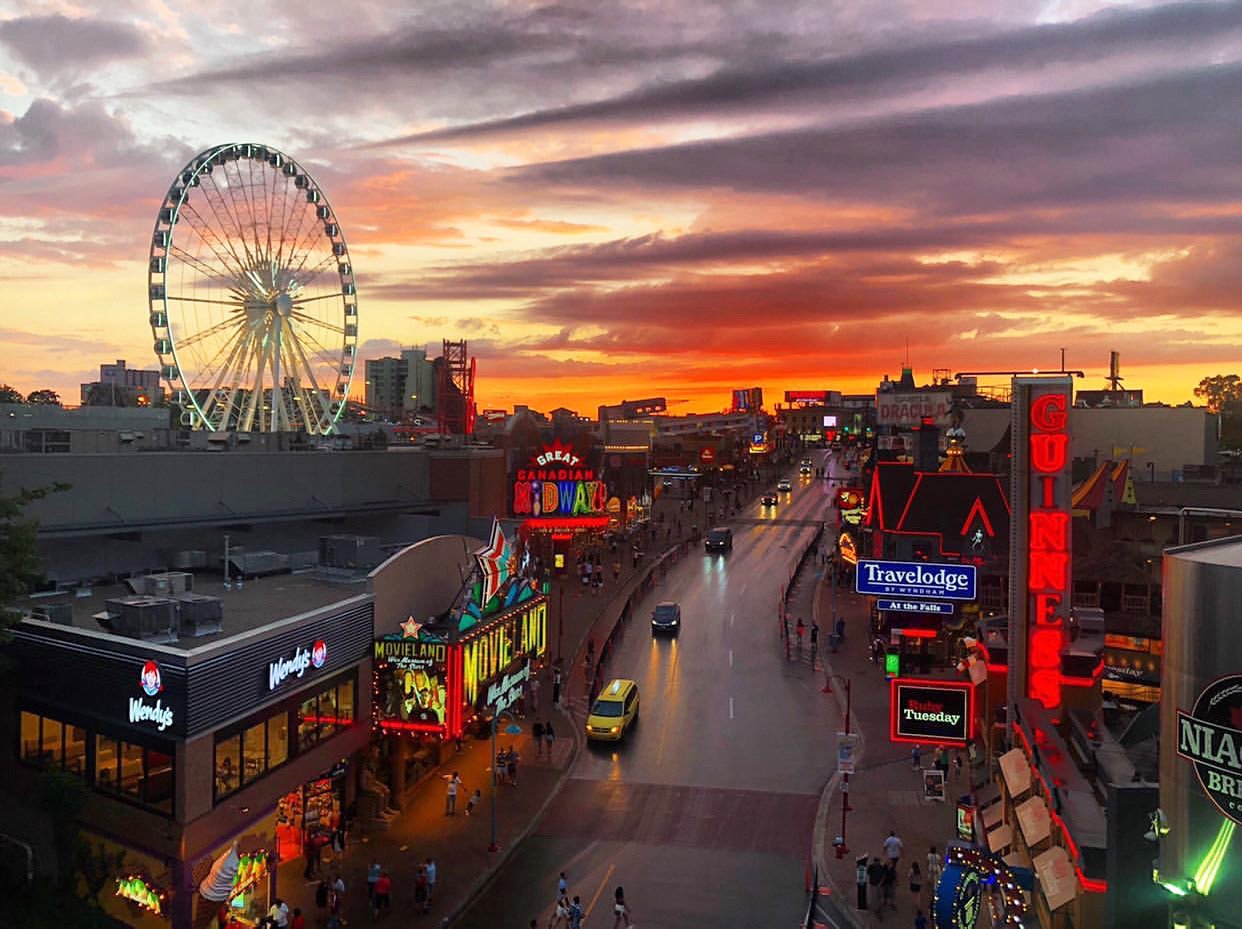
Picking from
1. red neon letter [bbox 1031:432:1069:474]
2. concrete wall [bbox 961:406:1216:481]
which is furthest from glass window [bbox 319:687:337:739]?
concrete wall [bbox 961:406:1216:481]

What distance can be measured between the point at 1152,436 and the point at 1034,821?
51079 millimetres

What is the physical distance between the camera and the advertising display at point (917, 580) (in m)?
37.2

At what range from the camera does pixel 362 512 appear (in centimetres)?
4850

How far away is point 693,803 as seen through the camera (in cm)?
2947

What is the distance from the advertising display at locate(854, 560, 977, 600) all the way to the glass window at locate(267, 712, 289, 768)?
21.6 m

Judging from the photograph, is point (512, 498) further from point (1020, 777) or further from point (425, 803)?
point (1020, 777)

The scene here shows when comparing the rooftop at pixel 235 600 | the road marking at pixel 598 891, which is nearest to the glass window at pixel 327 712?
the rooftop at pixel 235 600

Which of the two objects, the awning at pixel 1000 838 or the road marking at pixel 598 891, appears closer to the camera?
the awning at pixel 1000 838

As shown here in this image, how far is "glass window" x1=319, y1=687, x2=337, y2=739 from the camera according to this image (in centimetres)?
2495

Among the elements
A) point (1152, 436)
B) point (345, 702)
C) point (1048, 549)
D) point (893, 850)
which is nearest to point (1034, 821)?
point (1048, 549)

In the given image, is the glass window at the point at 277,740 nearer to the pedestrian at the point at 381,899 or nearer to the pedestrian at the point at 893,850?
the pedestrian at the point at 381,899

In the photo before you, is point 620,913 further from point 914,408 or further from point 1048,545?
point 914,408

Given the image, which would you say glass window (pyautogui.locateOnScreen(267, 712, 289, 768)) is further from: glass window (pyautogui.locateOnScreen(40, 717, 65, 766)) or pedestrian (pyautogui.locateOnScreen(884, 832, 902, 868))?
pedestrian (pyautogui.locateOnScreen(884, 832, 902, 868))

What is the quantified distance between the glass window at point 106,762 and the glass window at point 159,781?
41.8 inches
